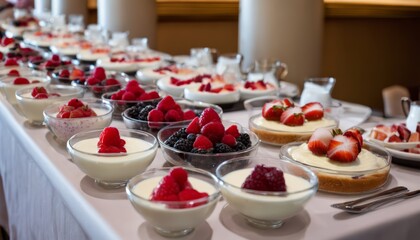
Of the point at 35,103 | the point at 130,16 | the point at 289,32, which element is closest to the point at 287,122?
the point at 35,103

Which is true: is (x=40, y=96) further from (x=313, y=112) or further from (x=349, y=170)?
(x=349, y=170)

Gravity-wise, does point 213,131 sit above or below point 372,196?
above

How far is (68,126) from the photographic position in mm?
1343

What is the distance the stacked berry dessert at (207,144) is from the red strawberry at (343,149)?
0.17 metres

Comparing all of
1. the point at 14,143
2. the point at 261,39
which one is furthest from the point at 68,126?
the point at 261,39

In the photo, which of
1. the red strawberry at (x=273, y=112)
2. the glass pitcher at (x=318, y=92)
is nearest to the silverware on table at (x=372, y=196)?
the red strawberry at (x=273, y=112)

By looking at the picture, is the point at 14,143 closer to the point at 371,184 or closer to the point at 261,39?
the point at 371,184

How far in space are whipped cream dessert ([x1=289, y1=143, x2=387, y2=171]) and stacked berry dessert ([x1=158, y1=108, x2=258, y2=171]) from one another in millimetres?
104

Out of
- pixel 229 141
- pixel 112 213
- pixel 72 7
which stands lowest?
pixel 112 213

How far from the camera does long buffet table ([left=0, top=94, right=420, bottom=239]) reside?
0.91 m

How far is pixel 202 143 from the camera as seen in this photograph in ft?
3.68

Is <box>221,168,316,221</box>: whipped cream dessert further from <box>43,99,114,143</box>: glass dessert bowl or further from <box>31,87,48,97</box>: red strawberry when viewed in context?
<box>31,87,48,97</box>: red strawberry

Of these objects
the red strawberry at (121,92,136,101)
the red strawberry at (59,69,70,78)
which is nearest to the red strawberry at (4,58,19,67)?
the red strawberry at (59,69,70,78)

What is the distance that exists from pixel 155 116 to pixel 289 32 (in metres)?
1.44
